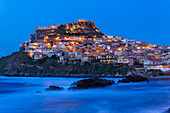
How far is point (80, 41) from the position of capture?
91.9m

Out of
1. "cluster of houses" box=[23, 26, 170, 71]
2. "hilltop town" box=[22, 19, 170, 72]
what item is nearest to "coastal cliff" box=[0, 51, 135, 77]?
"hilltop town" box=[22, 19, 170, 72]

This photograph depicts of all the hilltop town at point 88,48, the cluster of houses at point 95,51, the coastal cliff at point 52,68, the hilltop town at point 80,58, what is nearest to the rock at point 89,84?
the hilltop town at point 80,58

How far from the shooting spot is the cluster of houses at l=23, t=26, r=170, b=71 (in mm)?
62369

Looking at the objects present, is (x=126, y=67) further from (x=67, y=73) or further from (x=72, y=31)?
(x=72, y=31)

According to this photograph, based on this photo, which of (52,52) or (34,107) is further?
(52,52)

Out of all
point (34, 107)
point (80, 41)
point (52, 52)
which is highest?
point (80, 41)

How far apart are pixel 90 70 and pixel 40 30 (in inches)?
2073

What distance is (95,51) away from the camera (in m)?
74.8

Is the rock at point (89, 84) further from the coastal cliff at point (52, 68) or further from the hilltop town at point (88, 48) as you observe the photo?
the hilltop town at point (88, 48)

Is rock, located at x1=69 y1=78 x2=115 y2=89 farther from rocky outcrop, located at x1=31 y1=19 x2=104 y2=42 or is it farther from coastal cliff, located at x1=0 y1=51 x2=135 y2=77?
rocky outcrop, located at x1=31 y1=19 x2=104 y2=42

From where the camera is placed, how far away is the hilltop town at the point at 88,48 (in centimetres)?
6339

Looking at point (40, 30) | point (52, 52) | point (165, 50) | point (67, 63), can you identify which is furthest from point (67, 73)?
point (40, 30)

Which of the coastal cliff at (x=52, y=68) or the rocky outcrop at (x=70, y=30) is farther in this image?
the rocky outcrop at (x=70, y=30)

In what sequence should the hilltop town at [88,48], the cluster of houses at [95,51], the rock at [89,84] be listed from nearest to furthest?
the rock at [89,84] → the cluster of houses at [95,51] → the hilltop town at [88,48]
